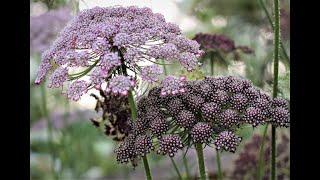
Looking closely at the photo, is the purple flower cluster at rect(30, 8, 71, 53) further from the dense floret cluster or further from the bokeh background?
the dense floret cluster

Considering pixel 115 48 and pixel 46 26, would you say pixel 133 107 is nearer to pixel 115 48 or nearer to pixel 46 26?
pixel 115 48

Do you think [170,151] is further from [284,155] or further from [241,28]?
[241,28]

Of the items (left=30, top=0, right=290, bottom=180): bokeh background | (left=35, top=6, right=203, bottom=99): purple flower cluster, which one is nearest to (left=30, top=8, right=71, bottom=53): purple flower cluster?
(left=30, top=0, right=290, bottom=180): bokeh background

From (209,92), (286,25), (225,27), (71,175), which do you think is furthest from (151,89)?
(225,27)

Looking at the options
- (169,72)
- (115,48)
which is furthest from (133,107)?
(169,72)

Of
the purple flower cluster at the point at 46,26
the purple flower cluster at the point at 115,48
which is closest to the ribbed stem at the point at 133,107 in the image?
the purple flower cluster at the point at 115,48
